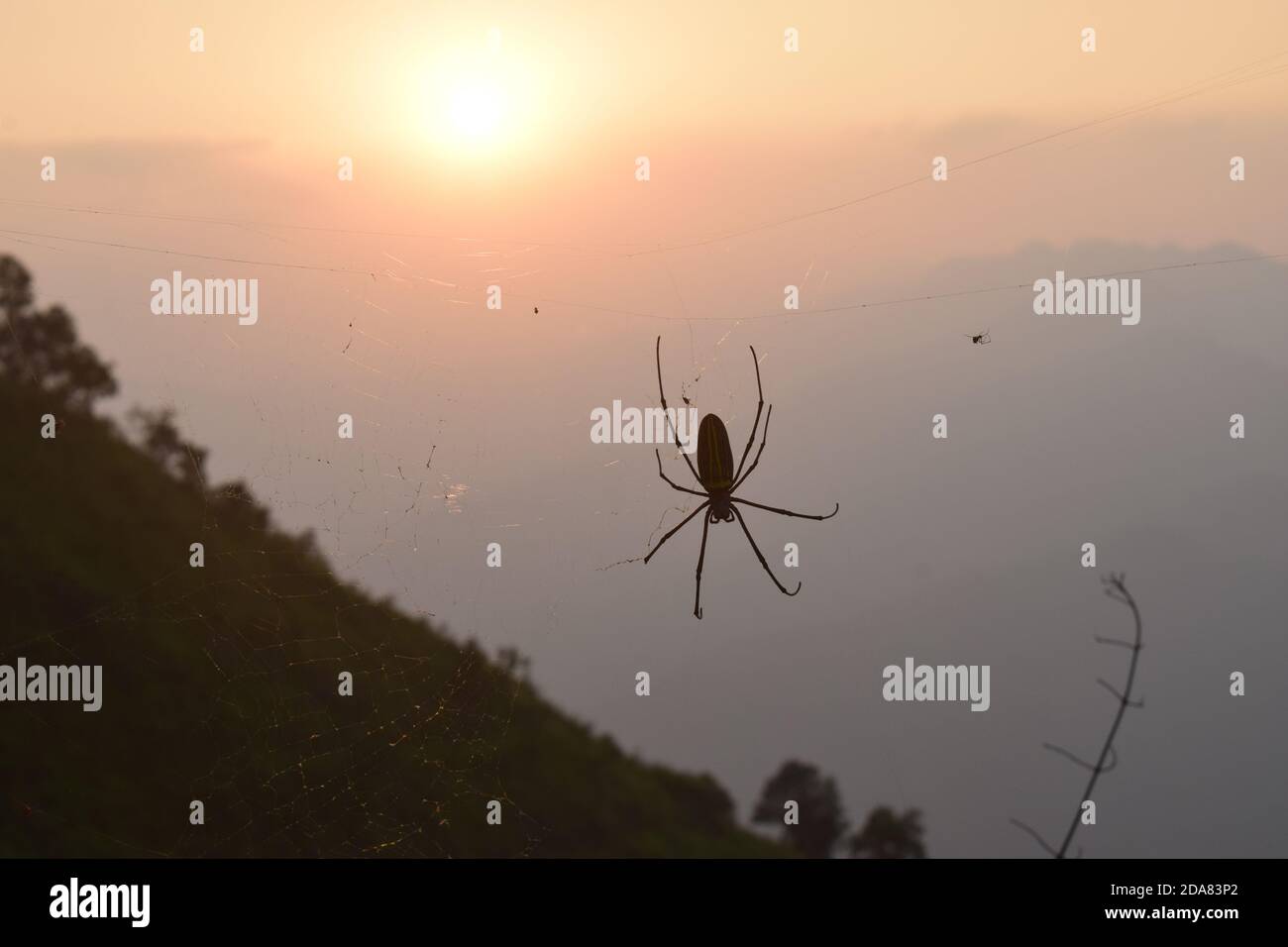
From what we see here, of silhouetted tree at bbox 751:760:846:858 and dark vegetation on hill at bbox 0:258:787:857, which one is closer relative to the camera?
dark vegetation on hill at bbox 0:258:787:857

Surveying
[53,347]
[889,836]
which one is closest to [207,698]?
[53,347]

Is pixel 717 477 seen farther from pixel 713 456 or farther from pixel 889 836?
pixel 889 836

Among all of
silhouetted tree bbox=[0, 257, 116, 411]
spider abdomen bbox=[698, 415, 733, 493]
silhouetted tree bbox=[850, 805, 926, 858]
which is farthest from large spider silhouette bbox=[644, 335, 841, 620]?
silhouetted tree bbox=[850, 805, 926, 858]

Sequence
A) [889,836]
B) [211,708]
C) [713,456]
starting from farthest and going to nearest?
[889,836]
[211,708]
[713,456]

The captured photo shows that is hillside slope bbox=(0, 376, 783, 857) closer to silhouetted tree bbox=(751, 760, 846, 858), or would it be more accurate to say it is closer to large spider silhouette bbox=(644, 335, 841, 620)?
large spider silhouette bbox=(644, 335, 841, 620)

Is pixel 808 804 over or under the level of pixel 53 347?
under

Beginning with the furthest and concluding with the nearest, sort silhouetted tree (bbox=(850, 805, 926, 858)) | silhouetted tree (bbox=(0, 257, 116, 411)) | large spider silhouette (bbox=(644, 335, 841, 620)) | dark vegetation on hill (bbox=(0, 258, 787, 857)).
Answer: silhouetted tree (bbox=(850, 805, 926, 858)) < silhouetted tree (bbox=(0, 257, 116, 411)) < dark vegetation on hill (bbox=(0, 258, 787, 857)) < large spider silhouette (bbox=(644, 335, 841, 620))

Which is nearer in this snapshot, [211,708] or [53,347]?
[211,708]
